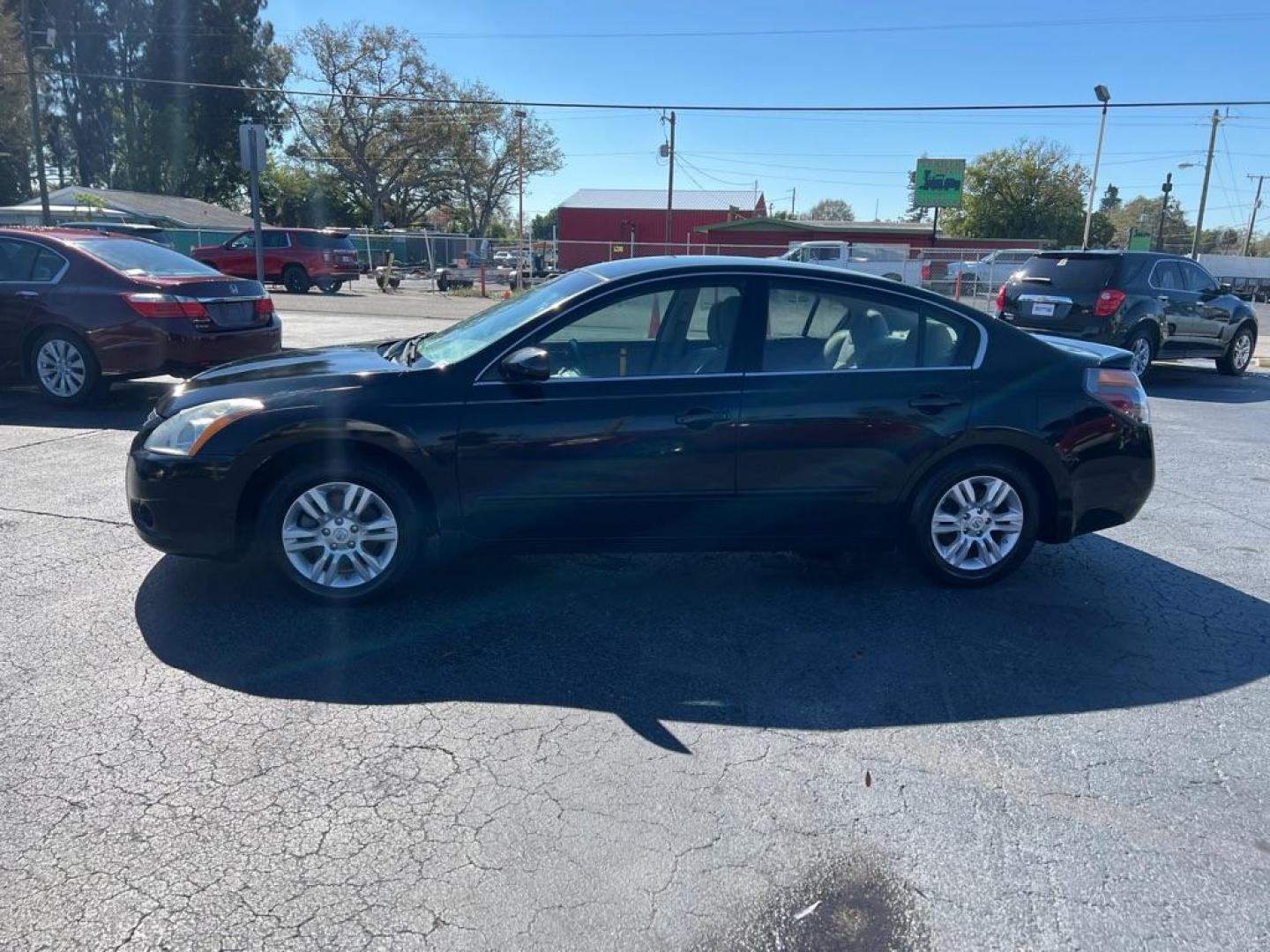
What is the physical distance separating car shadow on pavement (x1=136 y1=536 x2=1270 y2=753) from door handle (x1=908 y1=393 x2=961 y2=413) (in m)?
0.95

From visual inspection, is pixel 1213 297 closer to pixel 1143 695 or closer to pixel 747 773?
pixel 1143 695

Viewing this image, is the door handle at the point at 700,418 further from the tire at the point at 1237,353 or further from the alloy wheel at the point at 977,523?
the tire at the point at 1237,353

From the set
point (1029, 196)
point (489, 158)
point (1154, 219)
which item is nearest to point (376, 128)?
point (489, 158)

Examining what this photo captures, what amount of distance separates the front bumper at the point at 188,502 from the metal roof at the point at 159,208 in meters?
40.9

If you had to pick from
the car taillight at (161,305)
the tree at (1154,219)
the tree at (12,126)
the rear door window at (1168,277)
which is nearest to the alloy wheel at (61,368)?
the car taillight at (161,305)

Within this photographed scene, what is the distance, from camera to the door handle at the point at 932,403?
15.1 feet

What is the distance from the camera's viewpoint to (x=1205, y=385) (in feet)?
44.0

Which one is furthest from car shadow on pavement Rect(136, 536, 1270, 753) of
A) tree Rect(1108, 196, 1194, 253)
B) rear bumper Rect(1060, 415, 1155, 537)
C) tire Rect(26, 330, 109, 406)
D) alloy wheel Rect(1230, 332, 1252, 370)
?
tree Rect(1108, 196, 1194, 253)

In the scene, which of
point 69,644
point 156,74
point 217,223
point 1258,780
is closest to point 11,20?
point 156,74

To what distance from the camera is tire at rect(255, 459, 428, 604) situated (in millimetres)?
4289

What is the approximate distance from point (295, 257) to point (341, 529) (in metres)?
25.3

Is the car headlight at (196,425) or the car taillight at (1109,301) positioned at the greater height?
the car taillight at (1109,301)

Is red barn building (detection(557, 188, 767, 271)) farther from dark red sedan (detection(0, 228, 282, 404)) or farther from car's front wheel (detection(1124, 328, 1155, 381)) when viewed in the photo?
dark red sedan (detection(0, 228, 282, 404))

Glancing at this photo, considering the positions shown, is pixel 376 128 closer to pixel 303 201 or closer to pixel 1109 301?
pixel 303 201
